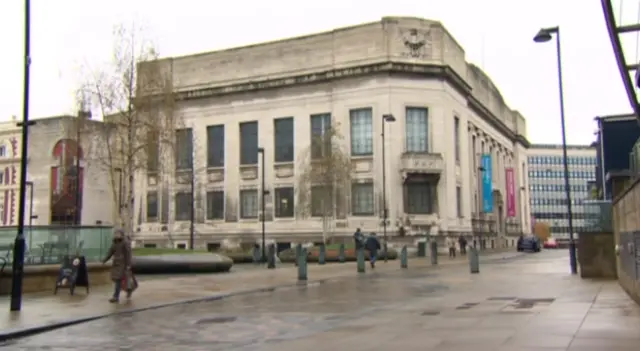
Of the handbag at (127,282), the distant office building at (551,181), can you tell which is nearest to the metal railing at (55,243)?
the handbag at (127,282)

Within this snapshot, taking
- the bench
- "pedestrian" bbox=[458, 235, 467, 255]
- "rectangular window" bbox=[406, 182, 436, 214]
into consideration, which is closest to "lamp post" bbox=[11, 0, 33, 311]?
the bench

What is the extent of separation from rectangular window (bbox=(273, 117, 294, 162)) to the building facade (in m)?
0.09

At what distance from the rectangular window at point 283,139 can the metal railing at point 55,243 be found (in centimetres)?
3741

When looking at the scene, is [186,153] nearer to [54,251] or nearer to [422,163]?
[422,163]

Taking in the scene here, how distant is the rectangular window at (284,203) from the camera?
58500 millimetres

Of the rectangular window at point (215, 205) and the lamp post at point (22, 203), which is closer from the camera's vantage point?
the lamp post at point (22, 203)

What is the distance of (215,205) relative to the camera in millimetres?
62812

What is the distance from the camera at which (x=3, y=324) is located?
12633 millimetres

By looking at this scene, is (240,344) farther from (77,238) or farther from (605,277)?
(605,277)

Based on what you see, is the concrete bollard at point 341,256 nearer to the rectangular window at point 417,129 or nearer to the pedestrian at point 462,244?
the rectangular window at point 417,129

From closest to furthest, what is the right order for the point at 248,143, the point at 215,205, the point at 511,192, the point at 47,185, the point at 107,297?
the point at 107,297, the point at 248,143, the point at 215,205, the point at 47,185, the point at 511,192

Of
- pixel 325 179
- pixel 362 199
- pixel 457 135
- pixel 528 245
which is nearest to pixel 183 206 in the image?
pixel 325 179

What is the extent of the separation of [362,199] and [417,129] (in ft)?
25.8

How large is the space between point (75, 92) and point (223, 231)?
2807 cm
